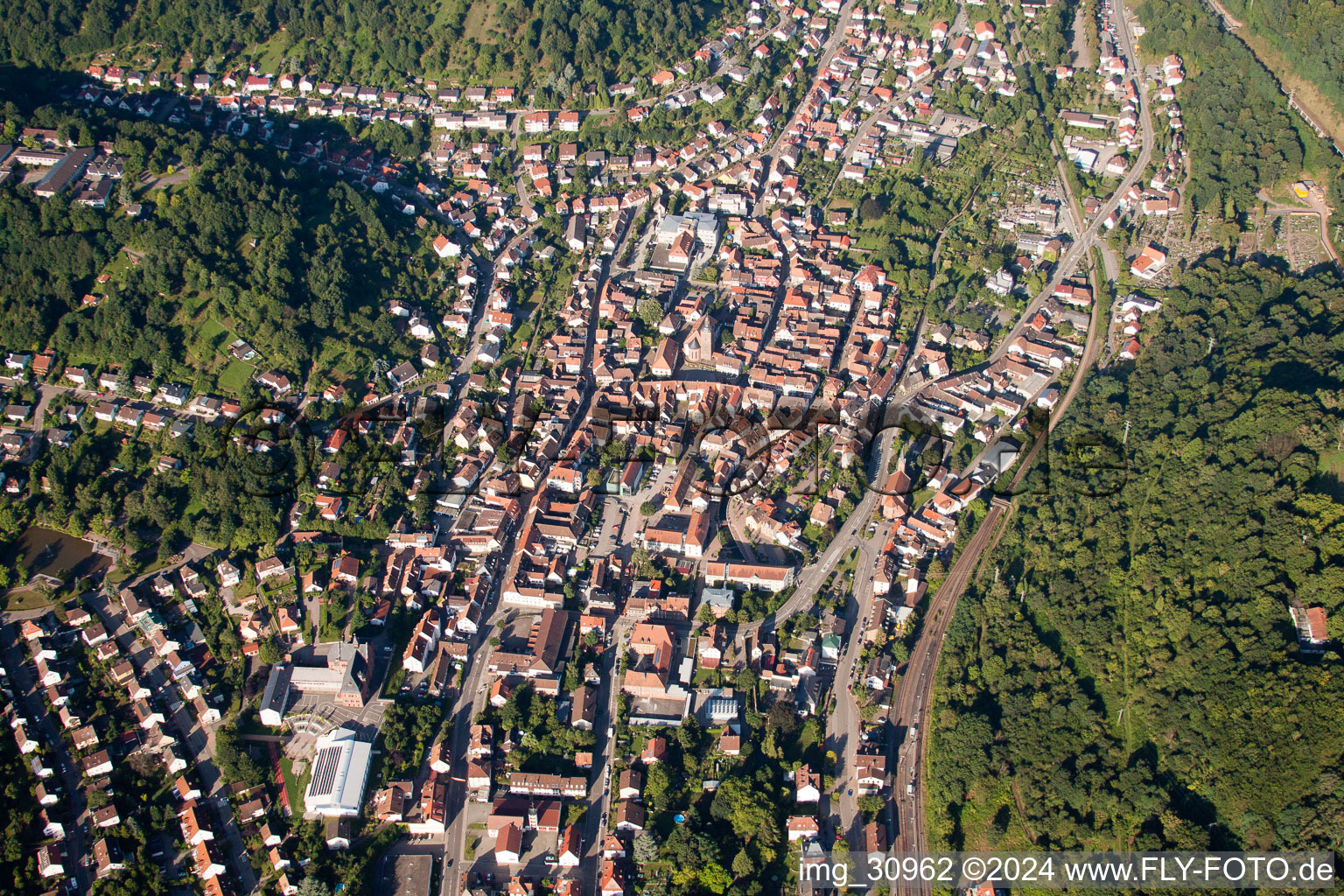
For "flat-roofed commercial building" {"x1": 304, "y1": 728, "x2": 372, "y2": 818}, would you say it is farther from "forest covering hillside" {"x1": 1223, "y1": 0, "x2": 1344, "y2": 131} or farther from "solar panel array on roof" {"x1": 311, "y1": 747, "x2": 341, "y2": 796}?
"forest covering hillside" {"x1": 1223, "y1": 0, "x2": 1344, "y2": 131}

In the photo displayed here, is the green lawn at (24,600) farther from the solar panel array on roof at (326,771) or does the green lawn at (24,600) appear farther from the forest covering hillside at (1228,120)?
the forest covering hillside at (1228,120)

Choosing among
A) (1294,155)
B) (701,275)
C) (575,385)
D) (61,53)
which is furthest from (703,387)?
(61,53)

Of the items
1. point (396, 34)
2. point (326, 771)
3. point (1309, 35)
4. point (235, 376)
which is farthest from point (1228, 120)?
point (326, 771)

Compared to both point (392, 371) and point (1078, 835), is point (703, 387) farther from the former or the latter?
point (1078, 835)

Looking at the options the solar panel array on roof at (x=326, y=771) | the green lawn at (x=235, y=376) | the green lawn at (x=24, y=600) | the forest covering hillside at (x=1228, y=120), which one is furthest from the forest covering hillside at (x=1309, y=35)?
the green lawn at (x=24, y=600)

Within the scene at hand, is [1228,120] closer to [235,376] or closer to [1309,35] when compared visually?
[1309,35]
